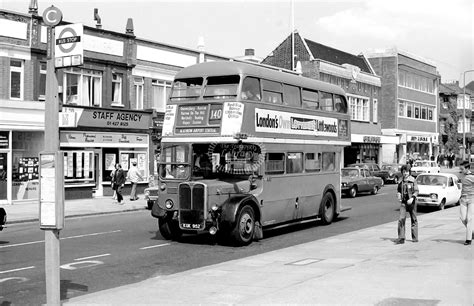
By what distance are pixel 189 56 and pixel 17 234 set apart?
757 inches

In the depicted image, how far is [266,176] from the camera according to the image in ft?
46.7

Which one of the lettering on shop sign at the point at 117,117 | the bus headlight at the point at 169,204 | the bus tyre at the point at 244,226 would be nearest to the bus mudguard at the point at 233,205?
the bus tyre at the point at 244,226

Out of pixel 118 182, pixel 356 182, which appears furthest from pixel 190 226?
pixel 356 182

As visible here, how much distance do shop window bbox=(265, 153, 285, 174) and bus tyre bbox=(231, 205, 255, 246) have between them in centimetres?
135

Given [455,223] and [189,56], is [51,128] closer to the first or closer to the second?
[455,223]

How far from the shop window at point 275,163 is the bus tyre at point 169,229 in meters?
2.64

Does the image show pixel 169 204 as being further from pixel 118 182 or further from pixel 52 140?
pixel 118 182

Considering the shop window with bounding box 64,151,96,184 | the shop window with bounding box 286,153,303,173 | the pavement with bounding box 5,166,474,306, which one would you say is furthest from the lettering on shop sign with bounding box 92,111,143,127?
the pavement with bounding box 5,166,474,306

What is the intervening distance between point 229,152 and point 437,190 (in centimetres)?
1149

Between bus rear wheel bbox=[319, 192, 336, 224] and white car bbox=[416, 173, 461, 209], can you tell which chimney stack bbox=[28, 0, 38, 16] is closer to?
bus rear wheel bbox=[319, 192, 336, 224]

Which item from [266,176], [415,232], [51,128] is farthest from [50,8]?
[415,232]

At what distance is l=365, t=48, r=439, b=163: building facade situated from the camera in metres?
58.8

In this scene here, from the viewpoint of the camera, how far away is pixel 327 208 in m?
17.8

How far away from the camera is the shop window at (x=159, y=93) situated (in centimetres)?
3102
